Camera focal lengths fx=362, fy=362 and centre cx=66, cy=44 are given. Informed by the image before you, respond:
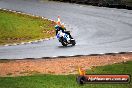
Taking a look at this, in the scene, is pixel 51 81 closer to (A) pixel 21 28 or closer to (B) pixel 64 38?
(B) pixel 64 38

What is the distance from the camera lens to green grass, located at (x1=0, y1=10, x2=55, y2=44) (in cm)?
2984

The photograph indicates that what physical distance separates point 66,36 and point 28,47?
2850mm

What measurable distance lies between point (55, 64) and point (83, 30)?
1211 cm

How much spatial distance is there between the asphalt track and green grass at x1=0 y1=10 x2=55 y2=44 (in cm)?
232

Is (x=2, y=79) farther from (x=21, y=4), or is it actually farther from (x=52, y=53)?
(x=21, y=4)

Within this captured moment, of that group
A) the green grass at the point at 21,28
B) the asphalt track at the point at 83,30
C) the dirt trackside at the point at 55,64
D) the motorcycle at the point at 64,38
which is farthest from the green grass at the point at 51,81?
the green grass at the point at 21,28

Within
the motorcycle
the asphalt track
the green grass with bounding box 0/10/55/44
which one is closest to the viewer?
the asphalt track

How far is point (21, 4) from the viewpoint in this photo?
50750 mm

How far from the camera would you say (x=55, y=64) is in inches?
815

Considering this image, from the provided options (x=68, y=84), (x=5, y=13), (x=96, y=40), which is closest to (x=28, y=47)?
(x=96, y=40)

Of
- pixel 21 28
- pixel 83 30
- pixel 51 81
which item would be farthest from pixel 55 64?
pixel 21 28

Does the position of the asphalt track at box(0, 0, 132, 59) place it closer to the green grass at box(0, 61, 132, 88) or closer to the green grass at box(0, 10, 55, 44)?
the green grass at box(0, 10, 55, 44)

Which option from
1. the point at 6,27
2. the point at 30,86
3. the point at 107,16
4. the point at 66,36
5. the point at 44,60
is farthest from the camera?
the point at 107,16

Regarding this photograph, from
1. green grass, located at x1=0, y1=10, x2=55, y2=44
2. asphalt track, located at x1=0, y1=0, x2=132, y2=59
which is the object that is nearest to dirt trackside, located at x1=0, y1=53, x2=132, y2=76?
asphalt track, located at x1=0, y1=0, x2=132, y2=59
